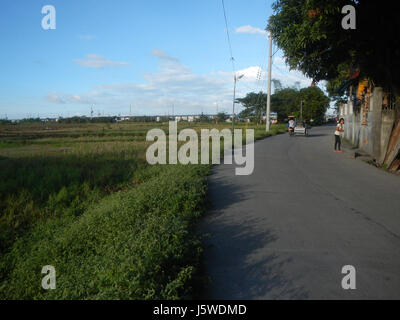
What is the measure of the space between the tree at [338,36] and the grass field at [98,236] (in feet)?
19.5

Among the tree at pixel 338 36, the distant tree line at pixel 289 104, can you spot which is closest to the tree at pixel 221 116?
the distant tree line at pixel 289 104

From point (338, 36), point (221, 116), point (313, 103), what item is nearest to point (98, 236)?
point (338, 36)

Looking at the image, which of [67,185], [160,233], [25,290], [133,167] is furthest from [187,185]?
[133,167]

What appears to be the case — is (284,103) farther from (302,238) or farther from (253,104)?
(302,238)

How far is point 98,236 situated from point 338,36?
1030 cm

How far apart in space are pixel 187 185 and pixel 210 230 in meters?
1.93

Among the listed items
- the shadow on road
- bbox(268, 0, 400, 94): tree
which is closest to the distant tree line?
bbox(268, 0, 400, 94): tree

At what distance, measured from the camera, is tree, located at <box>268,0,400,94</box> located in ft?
30.3

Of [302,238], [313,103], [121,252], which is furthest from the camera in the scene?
[313,103]

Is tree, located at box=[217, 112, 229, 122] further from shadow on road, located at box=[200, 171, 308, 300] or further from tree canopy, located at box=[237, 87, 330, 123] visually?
shadow on road, located at box=[200, 171, 308, 300]

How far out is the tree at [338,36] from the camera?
363 inches

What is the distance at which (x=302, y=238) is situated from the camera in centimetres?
478
